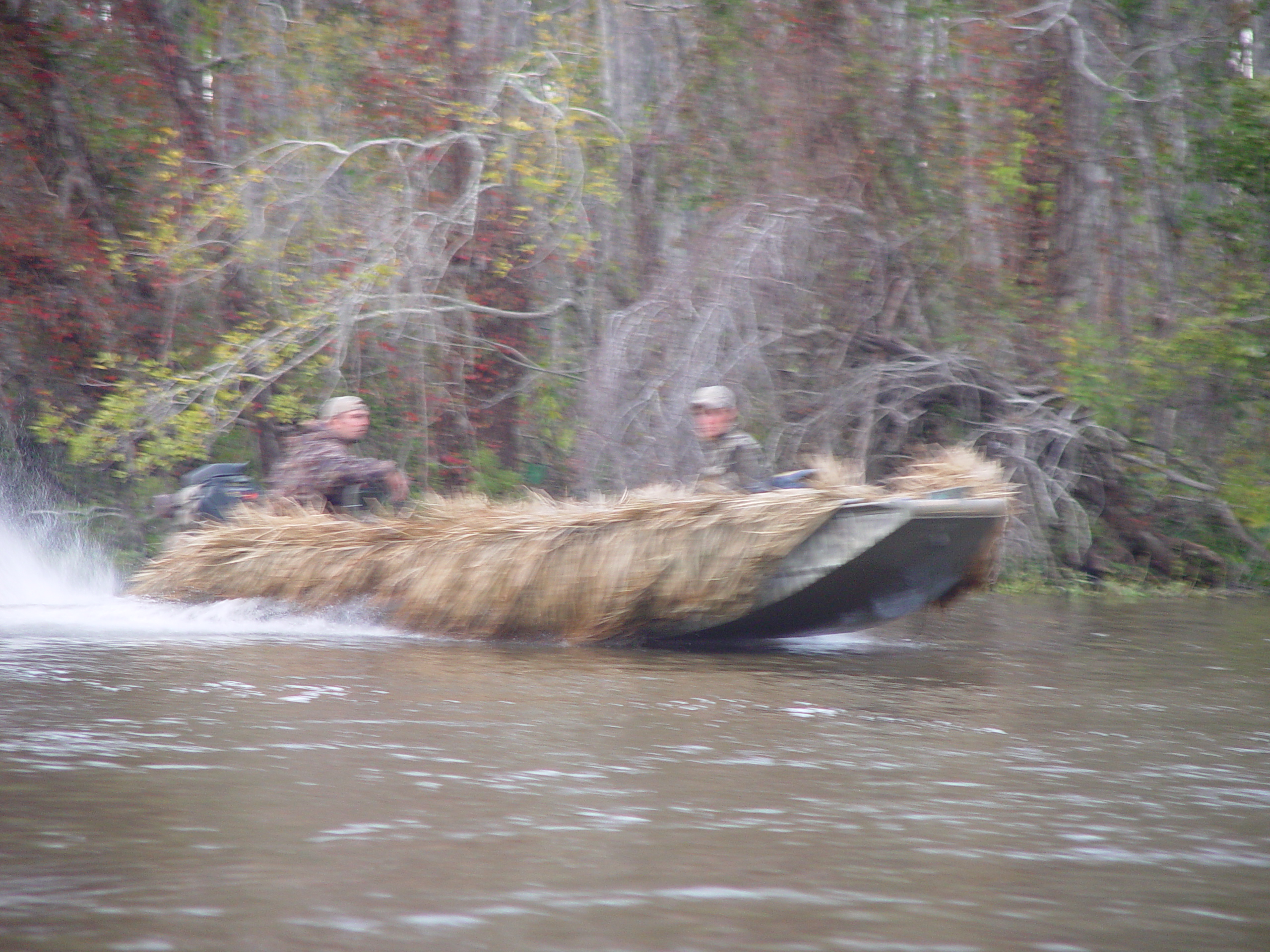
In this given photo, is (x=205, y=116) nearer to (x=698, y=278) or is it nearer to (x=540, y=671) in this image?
(x=698, y=278)

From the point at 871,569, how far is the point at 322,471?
11.3 feet

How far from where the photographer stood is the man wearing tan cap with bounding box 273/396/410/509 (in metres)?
8.12

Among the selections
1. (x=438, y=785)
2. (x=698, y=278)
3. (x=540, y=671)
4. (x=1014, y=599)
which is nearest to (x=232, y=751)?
(x=438, y=785)

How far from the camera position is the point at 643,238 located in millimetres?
11898

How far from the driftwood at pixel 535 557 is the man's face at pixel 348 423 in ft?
2.34

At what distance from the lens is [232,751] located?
12.7ft

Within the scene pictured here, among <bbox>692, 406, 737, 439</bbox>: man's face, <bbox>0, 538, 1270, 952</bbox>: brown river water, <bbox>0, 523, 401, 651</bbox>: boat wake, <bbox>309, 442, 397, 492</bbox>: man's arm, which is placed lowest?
<bbox>0, 538, 1270, 952</bbox>: brown river water

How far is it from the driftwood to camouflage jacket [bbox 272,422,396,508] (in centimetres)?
41

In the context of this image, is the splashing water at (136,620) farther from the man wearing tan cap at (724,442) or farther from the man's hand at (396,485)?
the man wearing tan cap at (724,442)

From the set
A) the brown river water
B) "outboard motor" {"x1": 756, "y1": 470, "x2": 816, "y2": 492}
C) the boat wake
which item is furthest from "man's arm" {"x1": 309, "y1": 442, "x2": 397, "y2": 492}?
"outboard motor" {"x1": 756, "y1": 470, "x2": 816, "y2": 492}

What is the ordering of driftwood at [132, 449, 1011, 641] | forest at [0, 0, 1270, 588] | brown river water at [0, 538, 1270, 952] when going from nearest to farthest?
brown river water at [0, 538, 1270, 952]
driftwood at [132, 449, 1011, 641]
forest at [0, 0, 1270, 588]

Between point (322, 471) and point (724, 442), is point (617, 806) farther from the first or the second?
point (322, 471)

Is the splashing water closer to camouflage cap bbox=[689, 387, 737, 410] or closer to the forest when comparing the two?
camouflage cap bbox=[689, 387, 737, 410]

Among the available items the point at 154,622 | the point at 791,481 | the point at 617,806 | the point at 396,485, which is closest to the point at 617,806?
the point at 617,806
